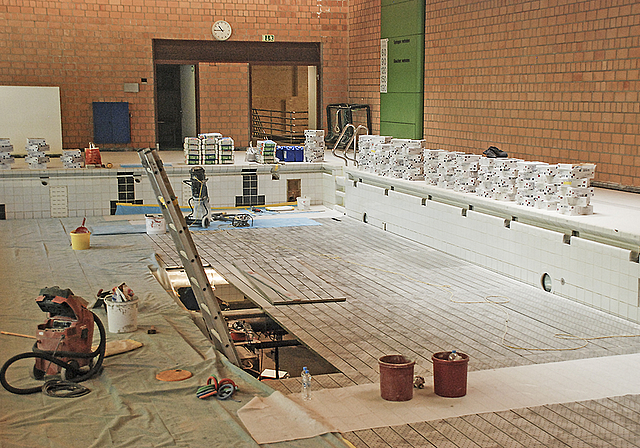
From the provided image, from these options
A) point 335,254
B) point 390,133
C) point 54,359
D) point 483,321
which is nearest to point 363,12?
point 390,133

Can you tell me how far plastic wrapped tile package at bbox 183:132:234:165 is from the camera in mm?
11586

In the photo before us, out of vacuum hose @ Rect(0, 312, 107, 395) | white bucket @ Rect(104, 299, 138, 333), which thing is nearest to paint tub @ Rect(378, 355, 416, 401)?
vacuum hose @ Rect(0, 312, 107, 395)

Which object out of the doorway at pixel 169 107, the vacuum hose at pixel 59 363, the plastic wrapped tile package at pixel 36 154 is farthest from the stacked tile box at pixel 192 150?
the vacuum hose at pixel 59 363

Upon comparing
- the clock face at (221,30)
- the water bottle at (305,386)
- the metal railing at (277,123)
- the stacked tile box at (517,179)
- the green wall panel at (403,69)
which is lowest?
the water bottle at (305,386)

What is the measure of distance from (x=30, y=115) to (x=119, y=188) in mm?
3989

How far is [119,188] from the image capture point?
10898 millimetres

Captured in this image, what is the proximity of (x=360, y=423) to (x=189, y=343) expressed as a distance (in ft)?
5.11

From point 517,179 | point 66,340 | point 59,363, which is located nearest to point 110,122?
point 517,179

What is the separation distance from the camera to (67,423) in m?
3.57

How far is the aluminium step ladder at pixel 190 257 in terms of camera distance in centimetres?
441

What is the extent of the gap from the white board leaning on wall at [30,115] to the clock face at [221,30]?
3458 mm

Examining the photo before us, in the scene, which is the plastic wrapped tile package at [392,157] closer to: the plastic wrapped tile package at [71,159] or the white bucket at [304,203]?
the white bucket at [304,203]

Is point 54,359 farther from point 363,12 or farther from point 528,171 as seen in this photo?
point 363,12

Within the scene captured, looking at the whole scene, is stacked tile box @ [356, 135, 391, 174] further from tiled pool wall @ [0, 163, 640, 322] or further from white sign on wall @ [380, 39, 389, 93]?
white sign on wall @ [380, 39, 389, 93]
